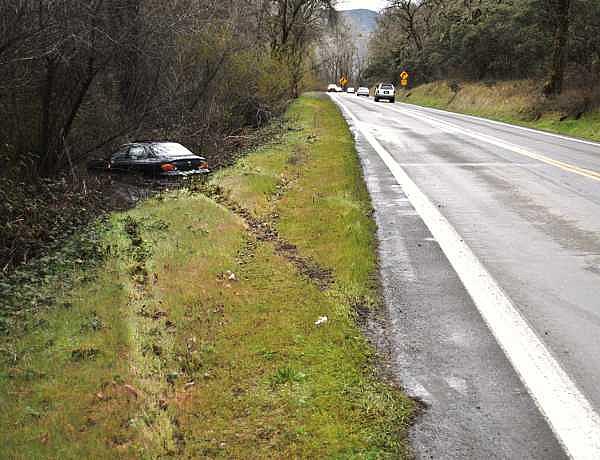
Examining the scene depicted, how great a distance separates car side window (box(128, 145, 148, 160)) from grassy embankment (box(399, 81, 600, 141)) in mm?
15669

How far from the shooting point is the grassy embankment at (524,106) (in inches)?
900

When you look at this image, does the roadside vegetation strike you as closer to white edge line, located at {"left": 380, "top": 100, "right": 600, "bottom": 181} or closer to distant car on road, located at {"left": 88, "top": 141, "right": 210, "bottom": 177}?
white edge line, located at {"left": 380, "top": 100, "right": 600, "bottom": 181}

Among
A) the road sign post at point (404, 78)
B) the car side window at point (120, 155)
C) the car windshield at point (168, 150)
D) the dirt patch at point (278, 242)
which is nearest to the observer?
the dirt patch at point (278, 242)

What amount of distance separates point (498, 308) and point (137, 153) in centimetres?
1111

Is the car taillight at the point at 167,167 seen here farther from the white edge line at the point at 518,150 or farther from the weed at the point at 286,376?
the weed at the point at 286,376

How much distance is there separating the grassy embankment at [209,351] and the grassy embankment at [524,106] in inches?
677

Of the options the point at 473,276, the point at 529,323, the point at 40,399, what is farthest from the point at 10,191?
the point at 529,323

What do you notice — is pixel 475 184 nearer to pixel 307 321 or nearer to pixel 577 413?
pixel 307 321

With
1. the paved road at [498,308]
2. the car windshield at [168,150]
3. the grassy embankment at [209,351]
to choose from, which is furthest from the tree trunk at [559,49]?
the grassy embankment at [209,351]

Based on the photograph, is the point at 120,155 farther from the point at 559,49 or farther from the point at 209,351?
the point at 559,49

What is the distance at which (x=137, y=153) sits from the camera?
46.3 ft

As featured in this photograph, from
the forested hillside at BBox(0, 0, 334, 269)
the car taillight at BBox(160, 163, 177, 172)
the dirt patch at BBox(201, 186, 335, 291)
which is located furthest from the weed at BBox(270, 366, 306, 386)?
the car taillight at BBox(160, 163, 177, 172)

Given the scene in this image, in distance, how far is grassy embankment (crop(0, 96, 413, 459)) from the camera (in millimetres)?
3523

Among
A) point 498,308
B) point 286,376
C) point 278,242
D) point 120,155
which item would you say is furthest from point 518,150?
point 286,376
